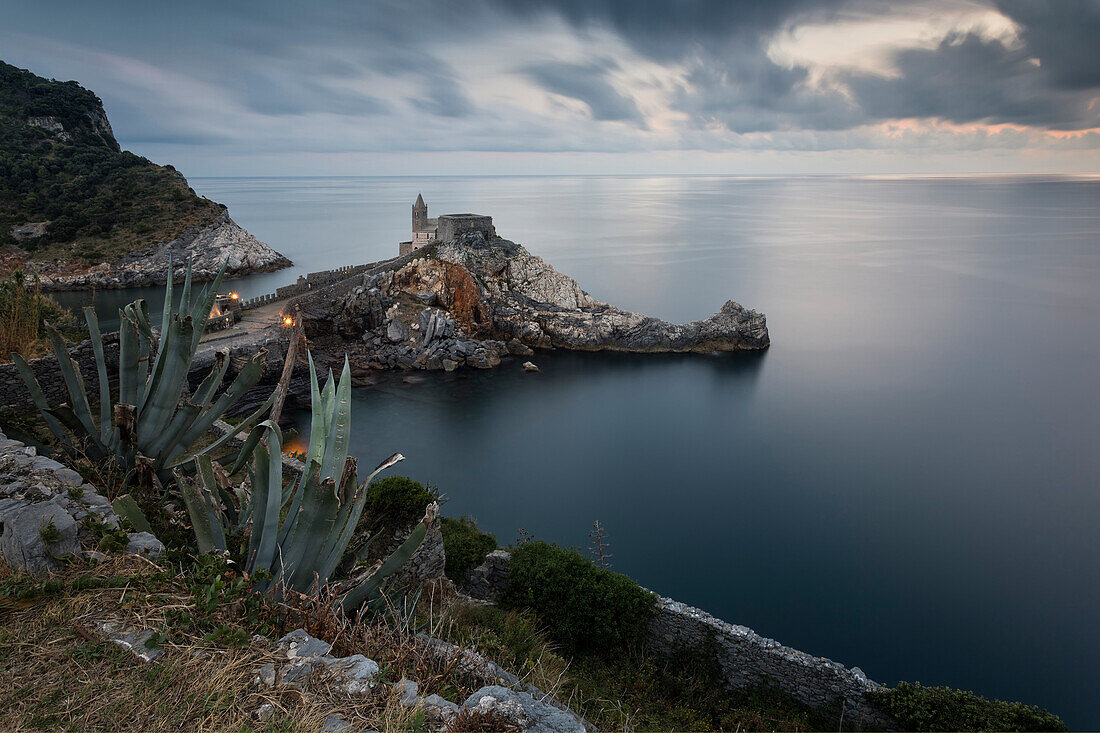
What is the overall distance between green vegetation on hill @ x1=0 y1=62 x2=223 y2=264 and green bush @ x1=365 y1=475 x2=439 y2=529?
4909 centimetres

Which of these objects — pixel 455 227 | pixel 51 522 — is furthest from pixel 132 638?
pixel 455 227

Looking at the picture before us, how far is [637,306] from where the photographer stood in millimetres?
45719

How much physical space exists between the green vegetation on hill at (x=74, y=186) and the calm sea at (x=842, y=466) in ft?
38.7

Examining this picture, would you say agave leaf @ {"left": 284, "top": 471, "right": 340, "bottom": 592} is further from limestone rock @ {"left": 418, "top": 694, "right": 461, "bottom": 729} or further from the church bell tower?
the church bell tower

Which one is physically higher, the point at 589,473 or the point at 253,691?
the point at 253,691

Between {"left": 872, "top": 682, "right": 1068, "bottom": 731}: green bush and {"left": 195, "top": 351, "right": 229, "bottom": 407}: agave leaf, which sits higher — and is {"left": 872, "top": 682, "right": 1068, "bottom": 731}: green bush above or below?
below

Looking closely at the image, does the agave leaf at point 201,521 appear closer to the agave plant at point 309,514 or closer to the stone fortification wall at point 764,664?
the agave plant at point 309,514

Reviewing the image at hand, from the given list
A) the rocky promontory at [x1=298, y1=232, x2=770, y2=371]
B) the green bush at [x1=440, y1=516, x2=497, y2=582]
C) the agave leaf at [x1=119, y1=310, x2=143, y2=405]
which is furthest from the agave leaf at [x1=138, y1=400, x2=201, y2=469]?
the rocky promontory at [x1=298, y1=232, x2=770, y2=371]

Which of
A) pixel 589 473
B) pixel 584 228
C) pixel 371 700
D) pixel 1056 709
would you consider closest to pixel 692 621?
pixel 371 700

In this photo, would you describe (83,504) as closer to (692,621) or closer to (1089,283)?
(692,621)

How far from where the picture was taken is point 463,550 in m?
10.2

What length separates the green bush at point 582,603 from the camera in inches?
363

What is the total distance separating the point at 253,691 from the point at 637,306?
44219mm

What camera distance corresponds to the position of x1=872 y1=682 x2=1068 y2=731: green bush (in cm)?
759
